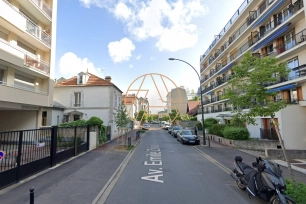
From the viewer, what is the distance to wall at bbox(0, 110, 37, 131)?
15.1 meters

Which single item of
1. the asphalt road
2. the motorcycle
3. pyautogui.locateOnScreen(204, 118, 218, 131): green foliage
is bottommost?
the asphalt road

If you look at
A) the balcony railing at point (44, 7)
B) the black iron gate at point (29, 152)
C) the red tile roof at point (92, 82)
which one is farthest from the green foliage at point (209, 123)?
the balcony railing at point (44, 7)

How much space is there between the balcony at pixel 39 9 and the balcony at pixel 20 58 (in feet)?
12.3

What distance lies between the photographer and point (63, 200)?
→ 4.64m

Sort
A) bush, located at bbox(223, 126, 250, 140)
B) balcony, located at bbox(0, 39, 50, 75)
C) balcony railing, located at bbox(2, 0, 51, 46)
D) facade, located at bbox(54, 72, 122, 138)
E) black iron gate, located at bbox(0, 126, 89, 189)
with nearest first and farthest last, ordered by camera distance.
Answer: black iron gate, located at bbox(0, 126, 89, 189), balcony, located at bbox(0, 39, 50, 75), balcony railing, located at bbox(2, 0, 51, 46), bush, located at bbox(223, 126, 250, 140), facade, located at bbox(54, 72, 122, 138)

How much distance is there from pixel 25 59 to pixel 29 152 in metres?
9.16

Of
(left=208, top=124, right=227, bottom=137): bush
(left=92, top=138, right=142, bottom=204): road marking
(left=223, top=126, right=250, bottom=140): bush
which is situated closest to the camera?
(left=92, top=138, right=142, bottom=204): road marking

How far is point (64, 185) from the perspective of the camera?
5742 mm

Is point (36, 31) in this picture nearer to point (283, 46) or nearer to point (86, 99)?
point (86, 99)

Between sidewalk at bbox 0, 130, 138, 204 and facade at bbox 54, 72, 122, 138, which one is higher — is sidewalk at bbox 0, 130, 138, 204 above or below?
below

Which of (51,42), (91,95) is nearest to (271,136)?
(91,95)

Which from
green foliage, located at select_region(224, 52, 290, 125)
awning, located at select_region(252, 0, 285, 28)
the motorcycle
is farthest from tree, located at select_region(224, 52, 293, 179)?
awning, located at select_region(252, 0, 285, 28)

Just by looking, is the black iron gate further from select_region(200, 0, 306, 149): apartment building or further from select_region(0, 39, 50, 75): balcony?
select_region(200, 0, 306, 149): apartment building

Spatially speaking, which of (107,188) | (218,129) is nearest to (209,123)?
(218,129)
